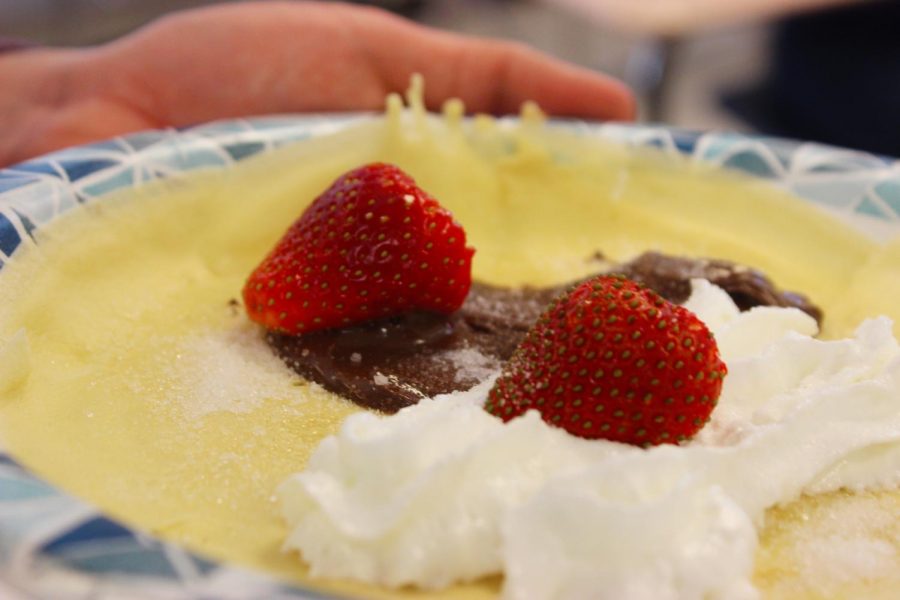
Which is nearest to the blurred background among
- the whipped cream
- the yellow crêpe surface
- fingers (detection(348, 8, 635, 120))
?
fingers (detection(348, 8, 635, 120))

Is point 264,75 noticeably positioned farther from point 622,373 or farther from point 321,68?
point 622,373

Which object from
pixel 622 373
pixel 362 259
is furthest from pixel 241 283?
pixel 622 373

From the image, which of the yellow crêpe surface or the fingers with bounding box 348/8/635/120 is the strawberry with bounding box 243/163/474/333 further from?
the fingers with bounding box 348/8/635/120

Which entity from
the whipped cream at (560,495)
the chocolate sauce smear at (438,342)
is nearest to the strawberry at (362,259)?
the chocolate sauce smear at (438,342)

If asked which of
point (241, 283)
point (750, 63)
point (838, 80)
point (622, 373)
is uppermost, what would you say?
point (622, 373)

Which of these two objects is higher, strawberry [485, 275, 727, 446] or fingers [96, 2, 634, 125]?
strawberry [485, 275, 727, 446]

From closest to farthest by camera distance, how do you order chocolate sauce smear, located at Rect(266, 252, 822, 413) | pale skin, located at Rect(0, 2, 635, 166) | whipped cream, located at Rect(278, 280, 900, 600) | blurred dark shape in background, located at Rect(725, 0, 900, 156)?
whipped cream, located at Rect(278, 280, 900, 600), chocolate sauce smear, located at Rect(266, 252, 822, 413), pale skin, located at Rect(0, 2, 635, 166), blurred dark shape in background, located at Rect(725, 0, 900, 156)

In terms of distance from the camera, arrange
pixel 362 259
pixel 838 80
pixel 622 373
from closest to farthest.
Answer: pixel 622 373 → pixel 362 259 → pixel 838 80
